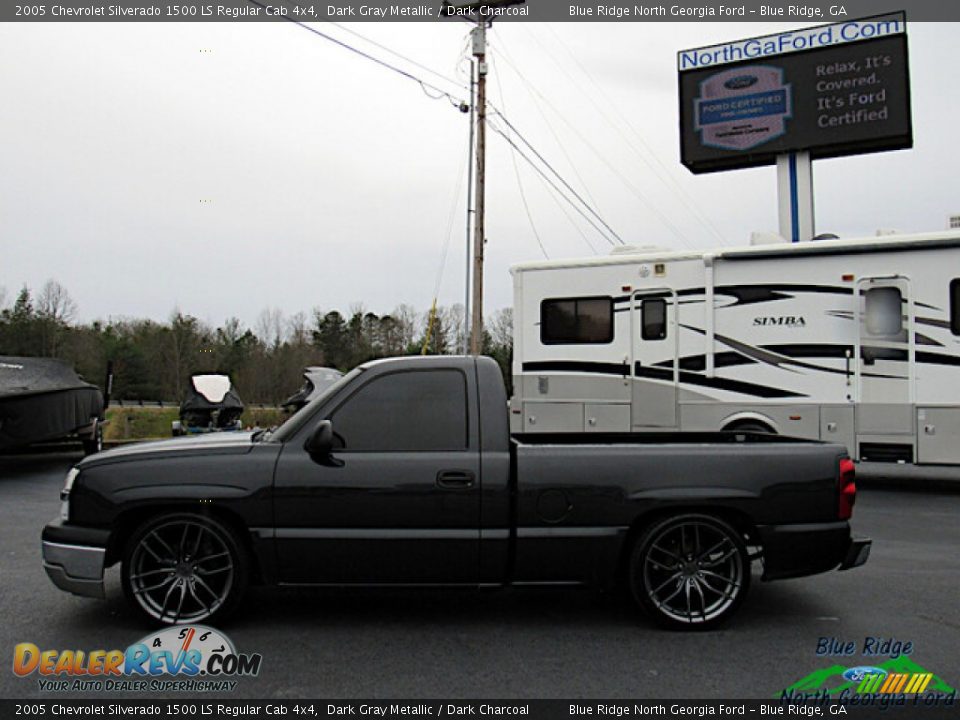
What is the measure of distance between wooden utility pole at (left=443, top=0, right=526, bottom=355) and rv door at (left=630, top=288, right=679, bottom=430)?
6109 millimetres

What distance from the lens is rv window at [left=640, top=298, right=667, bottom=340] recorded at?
12109 mm

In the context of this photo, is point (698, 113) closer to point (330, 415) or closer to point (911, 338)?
point (911, 338)

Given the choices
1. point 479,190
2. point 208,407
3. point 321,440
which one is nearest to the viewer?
point 321,440

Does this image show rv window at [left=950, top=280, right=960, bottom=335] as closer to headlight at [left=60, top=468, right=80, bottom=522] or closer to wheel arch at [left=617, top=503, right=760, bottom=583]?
wheel arch at [left=617, top=503, right=760, bottom=583]

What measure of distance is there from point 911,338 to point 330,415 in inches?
342

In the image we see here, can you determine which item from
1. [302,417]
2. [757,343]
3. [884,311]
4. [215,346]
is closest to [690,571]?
[302,417]

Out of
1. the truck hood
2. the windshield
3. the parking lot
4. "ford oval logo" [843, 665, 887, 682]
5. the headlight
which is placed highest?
the windshield

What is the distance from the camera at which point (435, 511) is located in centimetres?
495

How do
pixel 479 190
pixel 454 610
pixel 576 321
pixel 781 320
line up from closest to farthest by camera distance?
pixel 454 610 < pixel 781 320 < pixel 576 321 < pixel 479 190

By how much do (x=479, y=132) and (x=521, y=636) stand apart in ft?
51.7

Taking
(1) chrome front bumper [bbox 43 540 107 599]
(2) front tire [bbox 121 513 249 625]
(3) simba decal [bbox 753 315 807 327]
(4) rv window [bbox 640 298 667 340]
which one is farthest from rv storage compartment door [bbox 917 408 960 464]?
(1) chrome front bumper [bbox 43 540 107 599]

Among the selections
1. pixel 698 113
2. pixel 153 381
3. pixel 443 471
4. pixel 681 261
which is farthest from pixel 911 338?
pixel 153 381

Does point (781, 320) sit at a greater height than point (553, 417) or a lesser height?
greater

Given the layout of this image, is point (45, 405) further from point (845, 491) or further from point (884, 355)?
point (884, 355)
